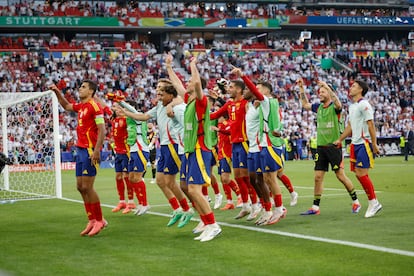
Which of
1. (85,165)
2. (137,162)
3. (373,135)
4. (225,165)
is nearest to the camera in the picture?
(85,165)

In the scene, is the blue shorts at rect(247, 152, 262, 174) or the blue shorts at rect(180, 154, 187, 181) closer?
the blue shorts at rect(180, 154, 187, 181)

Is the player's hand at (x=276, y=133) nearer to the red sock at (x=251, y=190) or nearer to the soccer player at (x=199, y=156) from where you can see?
the red sock at (x=251, y=190)

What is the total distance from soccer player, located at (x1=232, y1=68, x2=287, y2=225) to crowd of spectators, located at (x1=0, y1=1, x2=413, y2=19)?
149 ft

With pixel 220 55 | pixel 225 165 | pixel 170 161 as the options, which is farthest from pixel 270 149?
pixel 220 55

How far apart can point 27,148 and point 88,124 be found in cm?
1844

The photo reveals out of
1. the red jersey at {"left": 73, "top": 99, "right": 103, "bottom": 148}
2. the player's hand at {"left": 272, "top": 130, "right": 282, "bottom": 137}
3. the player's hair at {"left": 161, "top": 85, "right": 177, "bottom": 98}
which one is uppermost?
the player's hair at {"left": 161, "top": 85, "right": 177, "bottom": 98}

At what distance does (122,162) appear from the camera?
15742 mm

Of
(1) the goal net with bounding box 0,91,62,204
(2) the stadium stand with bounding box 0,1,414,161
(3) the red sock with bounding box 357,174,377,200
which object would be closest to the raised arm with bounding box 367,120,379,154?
(3) the red sock with bounding box 357,174,377,200

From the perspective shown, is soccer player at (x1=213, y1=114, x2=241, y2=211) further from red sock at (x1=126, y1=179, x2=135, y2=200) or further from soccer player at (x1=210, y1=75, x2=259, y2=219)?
red sock at (x1=126, y1=179, x2=135, y2=200)

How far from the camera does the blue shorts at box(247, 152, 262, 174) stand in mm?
12142

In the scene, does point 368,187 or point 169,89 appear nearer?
point 169,89

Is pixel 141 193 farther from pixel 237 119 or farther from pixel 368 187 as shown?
pixel 368 187

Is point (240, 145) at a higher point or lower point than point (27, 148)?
higher

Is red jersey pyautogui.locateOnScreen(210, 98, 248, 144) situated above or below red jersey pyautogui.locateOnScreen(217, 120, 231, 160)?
above
